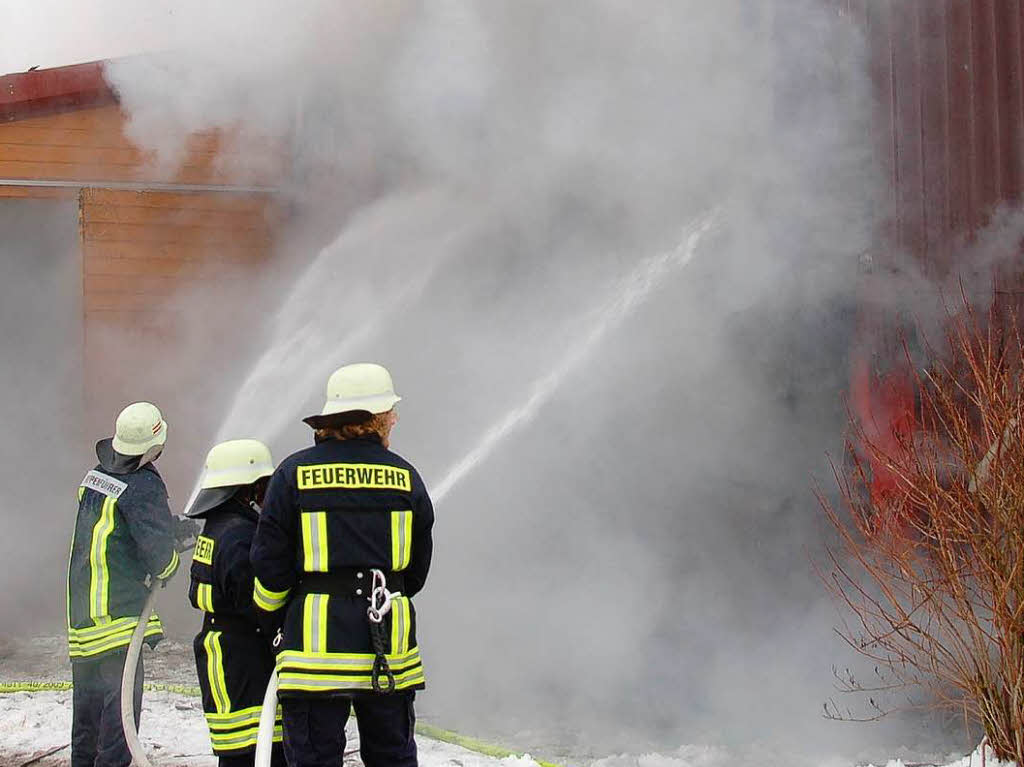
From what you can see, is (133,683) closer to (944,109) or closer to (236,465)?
(236,465)

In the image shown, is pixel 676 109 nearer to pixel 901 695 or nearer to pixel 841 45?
pixel 841 45

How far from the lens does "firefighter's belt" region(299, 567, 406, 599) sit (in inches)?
121

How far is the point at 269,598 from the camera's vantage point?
10.3 feet

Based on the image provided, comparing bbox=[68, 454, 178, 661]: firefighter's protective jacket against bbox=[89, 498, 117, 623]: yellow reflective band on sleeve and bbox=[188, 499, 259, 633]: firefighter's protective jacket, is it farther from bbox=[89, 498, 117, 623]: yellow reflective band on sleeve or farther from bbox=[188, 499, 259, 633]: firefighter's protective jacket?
bbox=[188, 499, 259, 633]: firefighter's protective jacket

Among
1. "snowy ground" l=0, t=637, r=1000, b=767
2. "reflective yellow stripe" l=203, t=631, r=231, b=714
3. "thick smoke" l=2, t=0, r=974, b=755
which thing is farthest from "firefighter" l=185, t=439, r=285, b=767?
"thick smoke" l=2, t=0, r=974, b=755

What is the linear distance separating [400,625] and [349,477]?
43cm

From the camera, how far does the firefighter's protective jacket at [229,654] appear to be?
11.4 feet

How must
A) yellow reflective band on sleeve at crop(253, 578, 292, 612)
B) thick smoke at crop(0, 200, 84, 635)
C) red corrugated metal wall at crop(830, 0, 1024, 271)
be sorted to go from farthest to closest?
thick smoke at crop(0, 200, 84, 635) < red corrugated metal wall at crop(830, 0, 1024, 271) < yellow reflective band on sleeve at crop(253, 578, 292, 612)

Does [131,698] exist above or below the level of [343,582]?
below

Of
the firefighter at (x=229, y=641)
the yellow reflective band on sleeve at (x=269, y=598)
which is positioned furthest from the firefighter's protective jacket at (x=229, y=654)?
the yellow reflective band on sleeve at (x=269, y=598)

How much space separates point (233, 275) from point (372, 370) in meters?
5.17

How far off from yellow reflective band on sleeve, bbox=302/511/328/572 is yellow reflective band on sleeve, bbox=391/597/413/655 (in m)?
0.23

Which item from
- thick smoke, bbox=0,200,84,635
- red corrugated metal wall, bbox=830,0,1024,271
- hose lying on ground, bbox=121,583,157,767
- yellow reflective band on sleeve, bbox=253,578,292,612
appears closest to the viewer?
yellow reflective band on sleeve, bbox=253,578,292,612

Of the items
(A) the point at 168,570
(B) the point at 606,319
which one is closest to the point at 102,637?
(A) the point at 168,570
